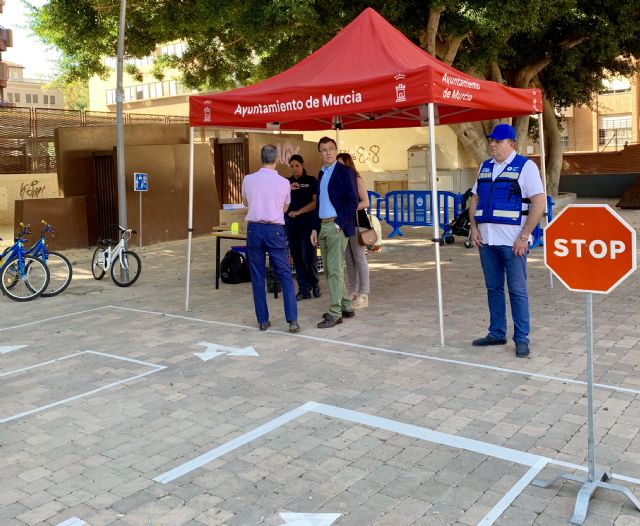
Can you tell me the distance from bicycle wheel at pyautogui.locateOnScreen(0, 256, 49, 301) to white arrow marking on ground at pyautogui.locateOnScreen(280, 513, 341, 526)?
761 centimetres

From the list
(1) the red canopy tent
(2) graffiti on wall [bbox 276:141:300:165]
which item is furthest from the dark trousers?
(2) graffiti on wall [bbox 276:141:300:165]

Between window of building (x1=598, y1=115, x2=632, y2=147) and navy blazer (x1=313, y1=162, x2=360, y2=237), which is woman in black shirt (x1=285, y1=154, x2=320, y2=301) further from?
window of building (x1=598, y1=115, x2=632, y2=147)

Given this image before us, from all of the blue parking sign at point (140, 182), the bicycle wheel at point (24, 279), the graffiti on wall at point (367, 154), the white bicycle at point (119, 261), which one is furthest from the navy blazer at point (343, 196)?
the graffiti on wall at point (367, 154)

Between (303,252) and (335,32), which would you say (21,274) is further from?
(335,32)

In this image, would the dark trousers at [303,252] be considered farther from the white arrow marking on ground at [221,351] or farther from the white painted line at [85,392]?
the white painted line at [85,392]

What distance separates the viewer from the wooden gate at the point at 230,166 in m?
19.0

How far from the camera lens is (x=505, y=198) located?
20.6 feet

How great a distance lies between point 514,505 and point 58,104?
107 meters

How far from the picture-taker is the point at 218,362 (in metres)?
6.52

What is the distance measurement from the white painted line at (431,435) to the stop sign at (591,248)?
3.83 ft

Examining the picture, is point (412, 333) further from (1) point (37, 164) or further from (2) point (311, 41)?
(1) point (37, 164)

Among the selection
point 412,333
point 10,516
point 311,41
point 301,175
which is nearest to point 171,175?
point 311,41

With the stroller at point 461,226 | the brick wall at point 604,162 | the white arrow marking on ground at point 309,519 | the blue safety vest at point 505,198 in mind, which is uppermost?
the brick wall at point 604,162

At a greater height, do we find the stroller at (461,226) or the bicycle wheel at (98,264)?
→ the stroller at (461,226)
